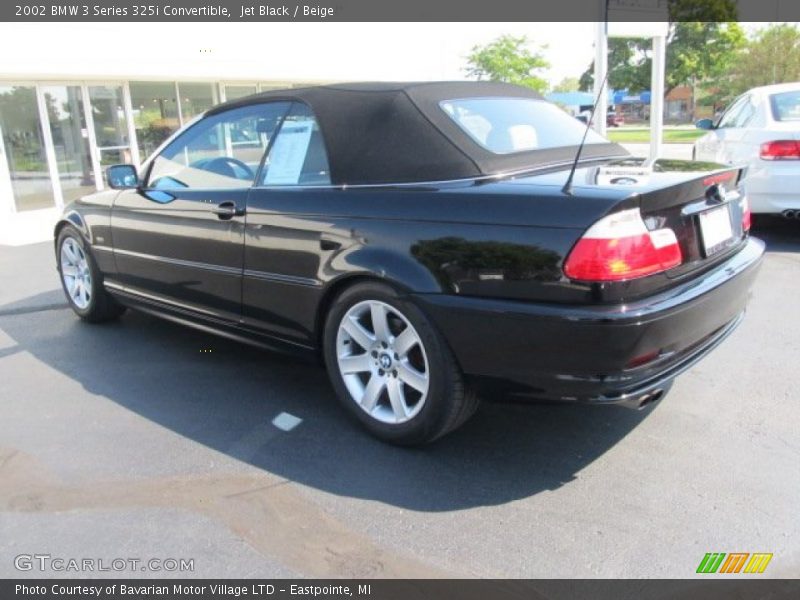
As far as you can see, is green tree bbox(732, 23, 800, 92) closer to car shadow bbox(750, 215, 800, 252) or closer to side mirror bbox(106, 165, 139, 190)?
car shadow bbox(750, 215, 800, 252)

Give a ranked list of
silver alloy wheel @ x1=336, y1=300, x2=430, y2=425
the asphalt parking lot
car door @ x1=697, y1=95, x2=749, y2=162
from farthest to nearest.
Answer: car door @ x1=697, y1=95, x2=749, y2=162
silver alloy wheel @ x1=336, y1=300, x2=430, y2=425
the asphalt parking lot

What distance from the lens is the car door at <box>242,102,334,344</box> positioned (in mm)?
3275

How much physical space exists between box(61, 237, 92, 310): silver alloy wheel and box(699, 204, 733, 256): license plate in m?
4.18

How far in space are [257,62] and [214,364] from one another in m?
12.2

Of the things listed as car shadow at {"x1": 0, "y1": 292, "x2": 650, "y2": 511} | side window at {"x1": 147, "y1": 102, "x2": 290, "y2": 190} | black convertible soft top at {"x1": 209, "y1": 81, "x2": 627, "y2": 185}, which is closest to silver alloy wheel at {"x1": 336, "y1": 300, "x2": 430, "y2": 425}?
car shadow at {"x1": 0, "y1": 292, "x2": 650, "y2": 511}

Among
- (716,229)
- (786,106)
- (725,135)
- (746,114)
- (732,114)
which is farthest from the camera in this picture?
(732,114)

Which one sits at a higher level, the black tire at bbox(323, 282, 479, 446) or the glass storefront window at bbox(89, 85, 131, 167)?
the glass storefront window at bbox(89, 85, 131, 167)

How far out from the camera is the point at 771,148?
256 inches

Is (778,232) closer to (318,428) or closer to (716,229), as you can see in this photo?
(716,229)

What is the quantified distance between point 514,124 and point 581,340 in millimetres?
1486

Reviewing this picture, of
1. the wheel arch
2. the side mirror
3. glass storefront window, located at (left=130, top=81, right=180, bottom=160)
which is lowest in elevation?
the wheel arch

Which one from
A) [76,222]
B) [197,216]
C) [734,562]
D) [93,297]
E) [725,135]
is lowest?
[734,562]

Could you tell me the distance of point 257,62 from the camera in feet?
49.2
